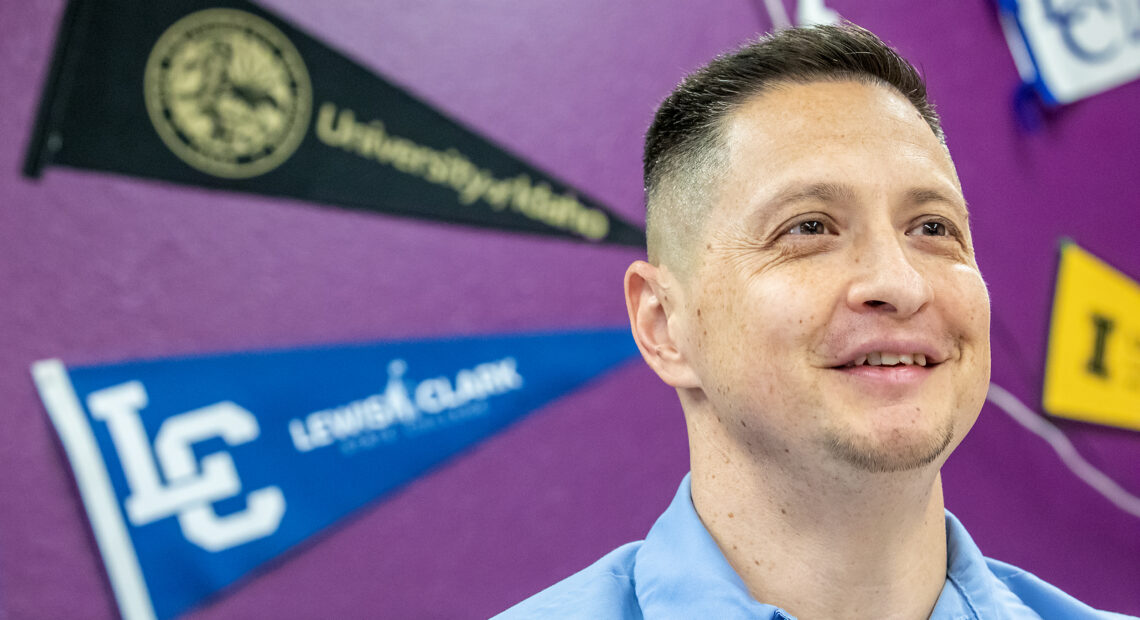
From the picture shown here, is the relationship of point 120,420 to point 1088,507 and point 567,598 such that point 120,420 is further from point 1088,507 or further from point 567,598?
point 1088,507

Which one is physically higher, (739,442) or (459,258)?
(459,258)

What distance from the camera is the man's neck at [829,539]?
0.85 m

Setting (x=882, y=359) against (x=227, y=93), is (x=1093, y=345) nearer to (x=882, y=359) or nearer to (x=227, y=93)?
(x=882, y=359)

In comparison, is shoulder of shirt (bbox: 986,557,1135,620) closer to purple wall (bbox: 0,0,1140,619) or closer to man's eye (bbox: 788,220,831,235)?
man's eye (bbox: 788,220,831,235)

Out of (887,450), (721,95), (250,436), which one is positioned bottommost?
(887,450)

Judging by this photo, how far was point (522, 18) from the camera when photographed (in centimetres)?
156

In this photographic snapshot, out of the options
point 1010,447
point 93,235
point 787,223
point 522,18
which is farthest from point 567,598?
point 1010,447

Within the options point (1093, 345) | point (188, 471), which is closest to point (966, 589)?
point (188, 471)

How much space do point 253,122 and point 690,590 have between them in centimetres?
89

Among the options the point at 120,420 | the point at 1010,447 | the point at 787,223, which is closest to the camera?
the point at 787,223

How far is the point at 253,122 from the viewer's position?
4.26 feet

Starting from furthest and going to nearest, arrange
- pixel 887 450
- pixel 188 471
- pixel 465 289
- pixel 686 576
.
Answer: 1. pixel 465 289
2. pixel 188 471
3. pixel 686 576
4. pixel 887 450

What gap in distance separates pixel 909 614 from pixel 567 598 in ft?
1.13

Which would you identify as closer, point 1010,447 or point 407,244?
point 407,244
